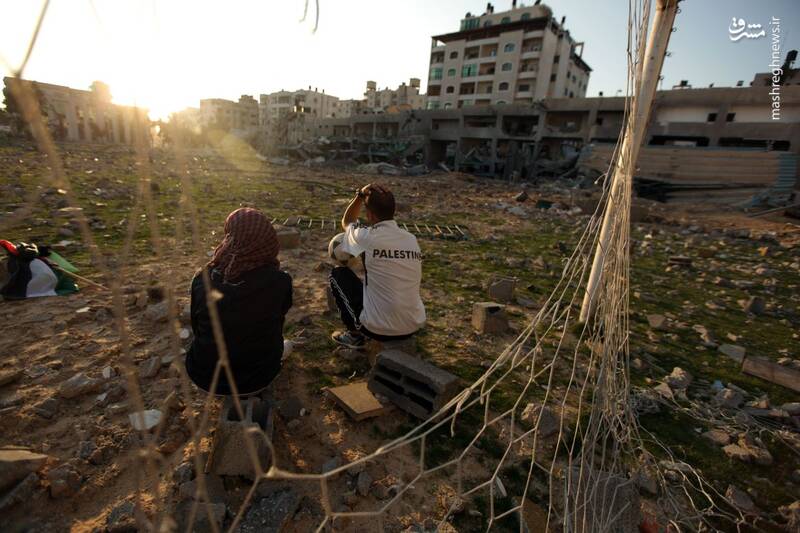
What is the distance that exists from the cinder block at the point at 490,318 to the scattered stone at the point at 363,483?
1.97 m

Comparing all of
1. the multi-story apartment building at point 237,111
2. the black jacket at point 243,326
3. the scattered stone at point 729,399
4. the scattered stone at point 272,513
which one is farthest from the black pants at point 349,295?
the multi-story apartment building at point 237,111

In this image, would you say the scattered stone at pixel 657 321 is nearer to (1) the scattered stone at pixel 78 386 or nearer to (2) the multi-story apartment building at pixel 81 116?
(1) the scattered stone at pixel 78 386

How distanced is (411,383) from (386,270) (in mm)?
767

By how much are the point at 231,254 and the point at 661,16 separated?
347 centimetres

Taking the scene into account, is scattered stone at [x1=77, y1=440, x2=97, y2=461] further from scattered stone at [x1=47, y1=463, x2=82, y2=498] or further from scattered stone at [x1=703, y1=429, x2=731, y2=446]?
scattered stone at [x1=703, y1=429, x2=731, y2=446]

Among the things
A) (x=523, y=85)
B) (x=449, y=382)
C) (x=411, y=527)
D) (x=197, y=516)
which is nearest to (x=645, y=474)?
(x=449, y=382)

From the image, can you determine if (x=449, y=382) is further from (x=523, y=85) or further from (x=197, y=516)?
(x=523, y=85)

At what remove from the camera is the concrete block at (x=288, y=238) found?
18.3ft

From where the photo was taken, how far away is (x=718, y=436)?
244cm

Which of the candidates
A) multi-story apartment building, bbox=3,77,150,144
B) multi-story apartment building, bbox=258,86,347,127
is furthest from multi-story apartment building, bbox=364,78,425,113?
multi-story apartment building, bbox=3,77,150,144

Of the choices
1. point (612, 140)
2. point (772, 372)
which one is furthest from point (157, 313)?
point (612, 140)

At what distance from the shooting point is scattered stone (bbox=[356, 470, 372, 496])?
1.86 meters

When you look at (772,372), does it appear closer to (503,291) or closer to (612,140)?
(503,291)

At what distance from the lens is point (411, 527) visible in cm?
173
